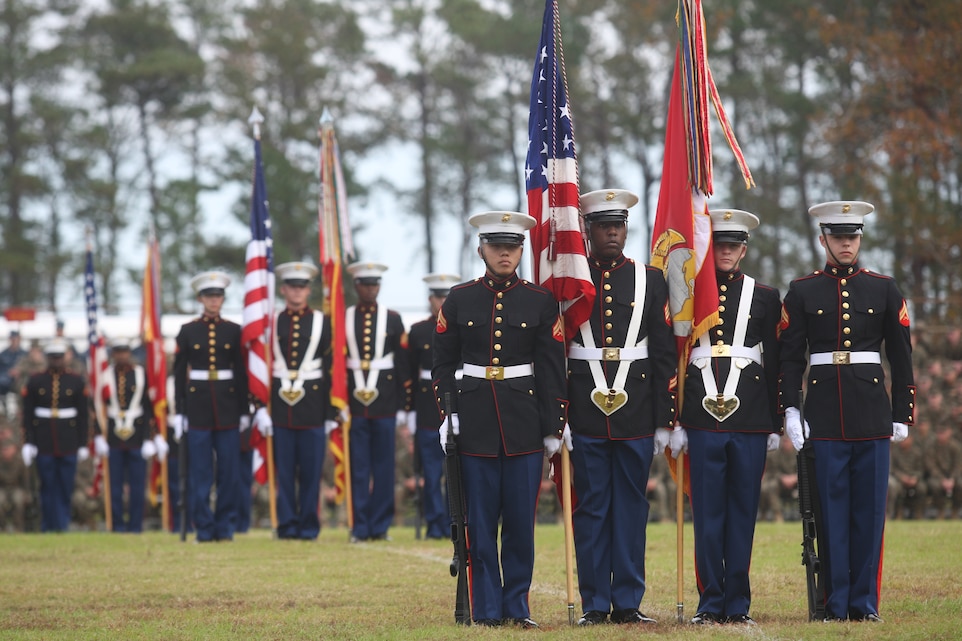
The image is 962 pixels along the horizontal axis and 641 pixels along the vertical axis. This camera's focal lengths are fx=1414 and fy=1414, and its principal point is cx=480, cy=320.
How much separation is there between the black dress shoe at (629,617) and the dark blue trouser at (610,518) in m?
0.04

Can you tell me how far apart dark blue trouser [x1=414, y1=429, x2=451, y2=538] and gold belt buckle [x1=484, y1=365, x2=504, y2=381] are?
576cm

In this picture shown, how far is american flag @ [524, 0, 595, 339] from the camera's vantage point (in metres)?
7.80

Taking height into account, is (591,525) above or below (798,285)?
below

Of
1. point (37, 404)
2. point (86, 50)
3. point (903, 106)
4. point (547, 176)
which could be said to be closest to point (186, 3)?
point (86, 50)

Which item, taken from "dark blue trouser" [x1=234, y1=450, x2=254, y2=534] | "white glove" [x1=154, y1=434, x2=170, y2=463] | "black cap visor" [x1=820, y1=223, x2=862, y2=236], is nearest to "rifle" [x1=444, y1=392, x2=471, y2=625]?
"black cap visor" [x1=820, y1=223, x2=862, y2=236]

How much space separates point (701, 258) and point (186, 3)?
33.1 m

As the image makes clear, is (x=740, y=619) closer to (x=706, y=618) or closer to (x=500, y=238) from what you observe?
(x=706, y=618)

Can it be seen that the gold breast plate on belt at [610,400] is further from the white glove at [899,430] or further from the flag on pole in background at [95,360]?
the flag on pole in background at [95,360]

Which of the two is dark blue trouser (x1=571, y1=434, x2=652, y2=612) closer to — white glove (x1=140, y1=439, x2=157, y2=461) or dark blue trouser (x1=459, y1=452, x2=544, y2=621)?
dark blue trouser (x1=459, y1=452, x2=544, y2=621)

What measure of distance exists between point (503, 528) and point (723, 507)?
1207 millimetres

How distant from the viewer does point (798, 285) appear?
783 cm

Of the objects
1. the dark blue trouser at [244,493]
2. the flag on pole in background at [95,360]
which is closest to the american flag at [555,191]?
the dark blue trouser at [244,493]

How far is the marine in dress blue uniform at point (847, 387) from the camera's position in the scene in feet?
25.0

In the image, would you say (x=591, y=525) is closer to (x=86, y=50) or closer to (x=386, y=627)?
(x=386, y=627)
